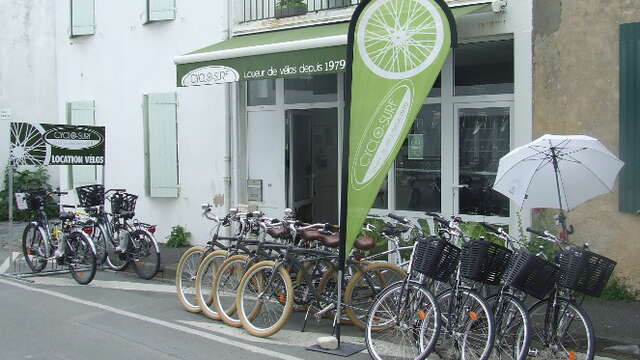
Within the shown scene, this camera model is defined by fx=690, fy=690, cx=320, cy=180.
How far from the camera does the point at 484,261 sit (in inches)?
219

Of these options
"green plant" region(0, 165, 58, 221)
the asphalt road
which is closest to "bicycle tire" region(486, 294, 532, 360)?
the asphalt road

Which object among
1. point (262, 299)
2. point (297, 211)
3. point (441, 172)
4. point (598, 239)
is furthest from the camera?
point (297, 211)

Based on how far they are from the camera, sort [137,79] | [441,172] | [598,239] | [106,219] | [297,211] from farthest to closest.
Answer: [137,79], [297,211], [106,219], [441,172], [598,239]

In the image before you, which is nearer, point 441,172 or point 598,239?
point 598,239

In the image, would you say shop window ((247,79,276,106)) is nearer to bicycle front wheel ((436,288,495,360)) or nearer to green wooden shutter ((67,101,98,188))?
green wooden shutter ((67,101,98,188))

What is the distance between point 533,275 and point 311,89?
6.40m

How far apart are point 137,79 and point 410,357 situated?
8.92m

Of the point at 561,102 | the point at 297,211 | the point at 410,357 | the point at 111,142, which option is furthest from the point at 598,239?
the point at 111,142

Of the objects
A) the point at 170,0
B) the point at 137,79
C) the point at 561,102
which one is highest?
the point at 170,0

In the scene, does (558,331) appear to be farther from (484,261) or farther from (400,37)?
(400,37)

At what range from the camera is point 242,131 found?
11.8m

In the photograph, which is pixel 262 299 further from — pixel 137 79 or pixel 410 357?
pixel 137 79

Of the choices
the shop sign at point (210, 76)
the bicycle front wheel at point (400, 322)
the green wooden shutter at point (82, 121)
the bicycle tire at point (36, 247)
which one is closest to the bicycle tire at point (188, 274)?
the bicycle front wheel at point (400, 322)

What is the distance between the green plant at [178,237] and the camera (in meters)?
12.2
